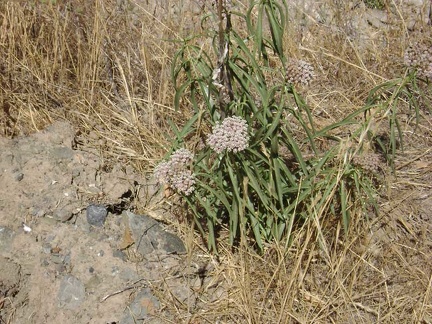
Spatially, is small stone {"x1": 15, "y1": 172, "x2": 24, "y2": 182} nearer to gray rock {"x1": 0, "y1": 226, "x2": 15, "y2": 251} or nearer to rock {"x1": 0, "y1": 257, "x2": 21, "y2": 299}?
gray rock {"x1": 0, "y1": 226, "x2": 15, "y2": 251}

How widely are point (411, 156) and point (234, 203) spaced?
1.55 m

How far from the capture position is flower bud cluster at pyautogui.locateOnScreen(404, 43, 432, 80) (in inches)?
116

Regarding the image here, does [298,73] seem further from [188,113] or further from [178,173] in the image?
[188,113]

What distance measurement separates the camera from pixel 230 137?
8.73ft

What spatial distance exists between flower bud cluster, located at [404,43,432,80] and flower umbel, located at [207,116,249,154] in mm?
951

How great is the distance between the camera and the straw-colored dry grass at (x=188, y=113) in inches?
123

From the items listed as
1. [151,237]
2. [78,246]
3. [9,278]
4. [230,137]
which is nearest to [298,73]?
[230,137]

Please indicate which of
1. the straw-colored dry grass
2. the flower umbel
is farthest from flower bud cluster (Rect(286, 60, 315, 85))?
the straw-colored dry grass

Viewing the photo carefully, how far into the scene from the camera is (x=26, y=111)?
4.11 metres

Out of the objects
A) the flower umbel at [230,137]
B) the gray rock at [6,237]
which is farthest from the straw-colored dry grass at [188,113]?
the gray rock at [6,237]

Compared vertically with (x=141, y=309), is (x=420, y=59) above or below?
above

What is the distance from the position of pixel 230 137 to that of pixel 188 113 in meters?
1.51

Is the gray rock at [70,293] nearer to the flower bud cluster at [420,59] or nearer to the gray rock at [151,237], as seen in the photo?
the gray rock at [151,237]

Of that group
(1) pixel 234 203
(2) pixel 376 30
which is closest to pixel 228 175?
(1) pixel 234 203
